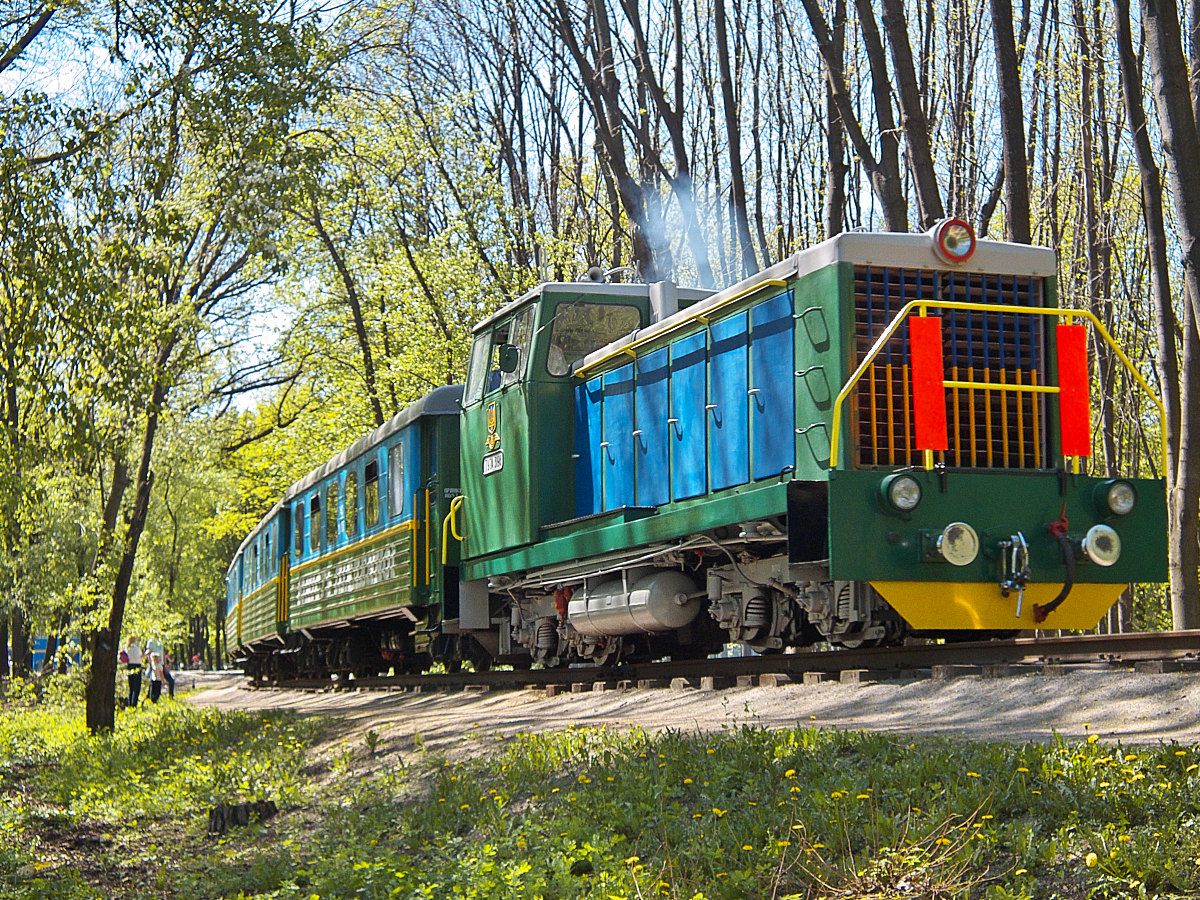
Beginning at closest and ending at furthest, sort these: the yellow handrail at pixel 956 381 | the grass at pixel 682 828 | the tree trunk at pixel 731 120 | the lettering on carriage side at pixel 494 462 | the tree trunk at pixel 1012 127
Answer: the grass at pixel 682 828 < the yellow handrail at pixel 956 381 < the lettering on carriage side at pixel 494 462 < the tree trunk at pixel 1012 127 < the tree trunk at pixel 731 120

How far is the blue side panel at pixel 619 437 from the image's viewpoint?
11.5 metres

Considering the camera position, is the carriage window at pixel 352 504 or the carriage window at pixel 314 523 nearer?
the carriage window at pixel 352 504

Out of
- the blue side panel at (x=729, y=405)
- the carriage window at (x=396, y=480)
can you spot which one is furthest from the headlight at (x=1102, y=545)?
the carriage window at (x=396, y=480)

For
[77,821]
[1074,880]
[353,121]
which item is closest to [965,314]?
[1074,880]

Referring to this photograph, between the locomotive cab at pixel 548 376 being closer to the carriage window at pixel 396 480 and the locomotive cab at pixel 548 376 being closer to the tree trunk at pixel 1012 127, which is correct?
the carriage window at pixel 396 480

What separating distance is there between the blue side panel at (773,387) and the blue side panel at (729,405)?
135 millimetres

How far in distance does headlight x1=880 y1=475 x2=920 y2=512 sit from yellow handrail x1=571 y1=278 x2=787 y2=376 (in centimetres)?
189

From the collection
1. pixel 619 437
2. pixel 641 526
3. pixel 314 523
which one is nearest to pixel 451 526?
pixel 619 437

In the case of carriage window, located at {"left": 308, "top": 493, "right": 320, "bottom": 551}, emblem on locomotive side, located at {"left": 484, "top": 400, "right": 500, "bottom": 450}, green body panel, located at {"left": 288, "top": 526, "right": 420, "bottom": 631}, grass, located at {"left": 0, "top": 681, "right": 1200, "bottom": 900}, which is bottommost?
grass, located at {"left": 0, "top": 681, "right": 1200, "bottom": 900}

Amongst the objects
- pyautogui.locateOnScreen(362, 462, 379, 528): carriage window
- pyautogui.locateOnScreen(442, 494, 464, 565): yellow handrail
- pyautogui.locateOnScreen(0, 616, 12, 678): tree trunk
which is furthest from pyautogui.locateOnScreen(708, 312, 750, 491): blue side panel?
pyautogui.locateOnScreen(0, 616, 12, 678): tree trunk

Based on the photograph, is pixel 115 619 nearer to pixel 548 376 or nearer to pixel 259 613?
pixel 548 376

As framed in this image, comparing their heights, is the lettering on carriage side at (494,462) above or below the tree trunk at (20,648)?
above

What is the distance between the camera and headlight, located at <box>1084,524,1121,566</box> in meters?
8.91

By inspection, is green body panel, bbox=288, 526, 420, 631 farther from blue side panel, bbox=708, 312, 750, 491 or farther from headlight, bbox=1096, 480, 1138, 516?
headlight, bbox=1096, 480, 1138, 516
